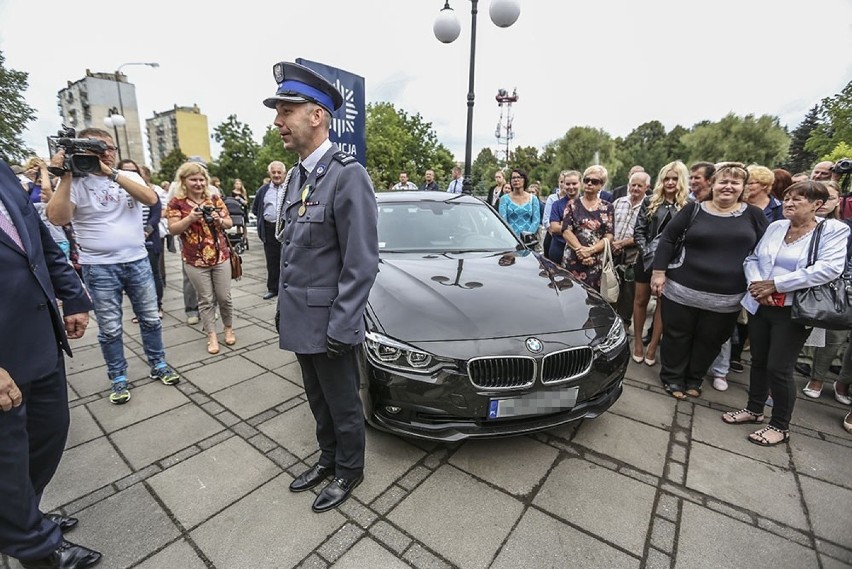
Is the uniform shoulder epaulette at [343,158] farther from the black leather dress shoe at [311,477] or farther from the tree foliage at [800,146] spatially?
the tree foliage at [800,146]

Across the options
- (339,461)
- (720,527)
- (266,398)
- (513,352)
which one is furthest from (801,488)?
(266,398)

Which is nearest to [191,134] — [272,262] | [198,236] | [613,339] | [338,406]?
[272,262]

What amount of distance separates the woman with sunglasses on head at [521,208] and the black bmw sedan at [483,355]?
9.85 ft

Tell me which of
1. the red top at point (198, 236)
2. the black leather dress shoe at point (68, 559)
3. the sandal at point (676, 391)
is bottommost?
the sandal at point (676, 391)

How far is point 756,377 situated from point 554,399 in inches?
72.6

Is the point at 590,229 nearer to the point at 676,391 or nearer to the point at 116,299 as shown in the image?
the point at 676,391

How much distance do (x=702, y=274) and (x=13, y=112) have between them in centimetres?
3491

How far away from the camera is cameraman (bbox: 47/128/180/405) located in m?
2.87

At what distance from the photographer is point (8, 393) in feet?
4.62

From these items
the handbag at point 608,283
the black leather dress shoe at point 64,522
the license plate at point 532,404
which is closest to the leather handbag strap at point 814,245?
the handbag at point 608,283

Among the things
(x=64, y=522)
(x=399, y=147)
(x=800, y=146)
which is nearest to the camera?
(x=64, y=522)

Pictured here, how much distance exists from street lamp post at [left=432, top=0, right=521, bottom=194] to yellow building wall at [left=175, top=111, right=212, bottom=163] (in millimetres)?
73251

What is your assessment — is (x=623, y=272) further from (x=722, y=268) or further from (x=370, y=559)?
(x=370, y=559)

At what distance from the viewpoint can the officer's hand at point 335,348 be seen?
1.79 metres
